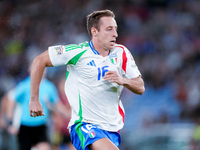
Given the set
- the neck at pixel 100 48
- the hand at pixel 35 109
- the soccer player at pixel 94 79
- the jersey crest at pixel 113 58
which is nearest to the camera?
the hand at pixel 35 109

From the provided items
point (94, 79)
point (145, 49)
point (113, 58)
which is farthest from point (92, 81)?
point (145, 49)

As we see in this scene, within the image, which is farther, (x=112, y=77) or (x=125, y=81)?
(x=125, y=81)

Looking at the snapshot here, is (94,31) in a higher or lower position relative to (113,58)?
higher

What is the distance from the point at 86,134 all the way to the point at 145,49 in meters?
9.97

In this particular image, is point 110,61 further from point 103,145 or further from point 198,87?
point 198,87

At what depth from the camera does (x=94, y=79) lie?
439cm

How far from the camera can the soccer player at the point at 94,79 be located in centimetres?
433

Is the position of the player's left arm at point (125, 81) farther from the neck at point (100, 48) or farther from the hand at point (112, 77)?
the neck at point (100, 48)

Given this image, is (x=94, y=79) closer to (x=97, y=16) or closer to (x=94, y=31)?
(x=94, y=31)

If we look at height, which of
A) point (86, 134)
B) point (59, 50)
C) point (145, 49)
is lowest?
point (86, 134)

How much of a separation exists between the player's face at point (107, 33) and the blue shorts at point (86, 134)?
38.6 inches

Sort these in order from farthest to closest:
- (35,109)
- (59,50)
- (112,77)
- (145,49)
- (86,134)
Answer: (145,49) < (59,50) < (86,134) < (35,109) < (112,77)

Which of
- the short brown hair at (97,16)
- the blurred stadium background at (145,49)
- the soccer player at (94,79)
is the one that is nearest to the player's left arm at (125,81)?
the soccer player at (94,79)

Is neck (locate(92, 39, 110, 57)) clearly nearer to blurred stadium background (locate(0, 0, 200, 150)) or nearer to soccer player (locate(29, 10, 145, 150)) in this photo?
soccer player (locate(29, 10, 145, 150))
